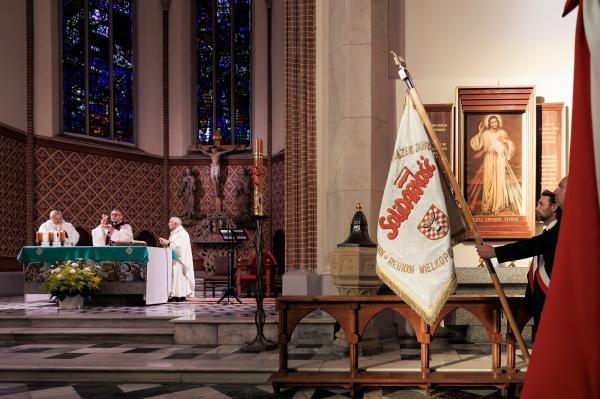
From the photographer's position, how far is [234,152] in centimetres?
1669

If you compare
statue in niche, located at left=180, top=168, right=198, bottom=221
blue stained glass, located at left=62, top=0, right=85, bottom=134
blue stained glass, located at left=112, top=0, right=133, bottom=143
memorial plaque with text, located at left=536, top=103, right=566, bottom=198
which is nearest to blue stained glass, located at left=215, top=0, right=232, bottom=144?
statue in niche, located at left=180, top=168, right=198, bottom=221

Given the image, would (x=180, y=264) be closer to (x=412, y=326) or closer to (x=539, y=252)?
(x=412, y=326)

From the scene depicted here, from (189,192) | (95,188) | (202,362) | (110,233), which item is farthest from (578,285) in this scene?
(189,192)

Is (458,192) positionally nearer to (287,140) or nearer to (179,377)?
(179,377)

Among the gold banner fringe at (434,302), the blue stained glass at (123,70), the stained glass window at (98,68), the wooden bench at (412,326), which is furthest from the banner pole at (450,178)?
the blue stained glass at (123,70)

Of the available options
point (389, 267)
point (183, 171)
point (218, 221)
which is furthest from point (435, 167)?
point (183, 171)

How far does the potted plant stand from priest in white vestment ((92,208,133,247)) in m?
0.95

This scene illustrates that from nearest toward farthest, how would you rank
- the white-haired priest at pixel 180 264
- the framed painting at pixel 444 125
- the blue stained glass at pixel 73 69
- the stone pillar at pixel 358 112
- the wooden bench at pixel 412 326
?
the wooden bench at pixel 412 326 → the stone pillar at pixel 358 112 → the framed painting at pixel 444 125 → the white-haired priest at pixel 180 264 → the blue stained glass at pixel 73 69

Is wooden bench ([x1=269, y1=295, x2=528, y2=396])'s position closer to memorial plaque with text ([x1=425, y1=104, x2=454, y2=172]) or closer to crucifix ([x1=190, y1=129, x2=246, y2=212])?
memorial plaque with text ([x1=425, y1=104, x2=454, y2=172])

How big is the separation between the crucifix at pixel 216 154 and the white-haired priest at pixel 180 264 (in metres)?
5.75

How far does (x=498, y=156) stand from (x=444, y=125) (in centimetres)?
79

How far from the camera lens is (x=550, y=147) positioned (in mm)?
7020

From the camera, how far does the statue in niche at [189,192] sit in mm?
16342

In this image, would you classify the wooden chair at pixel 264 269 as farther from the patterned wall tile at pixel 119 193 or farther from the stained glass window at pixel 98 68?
the stained glass window at pixel 98 68
